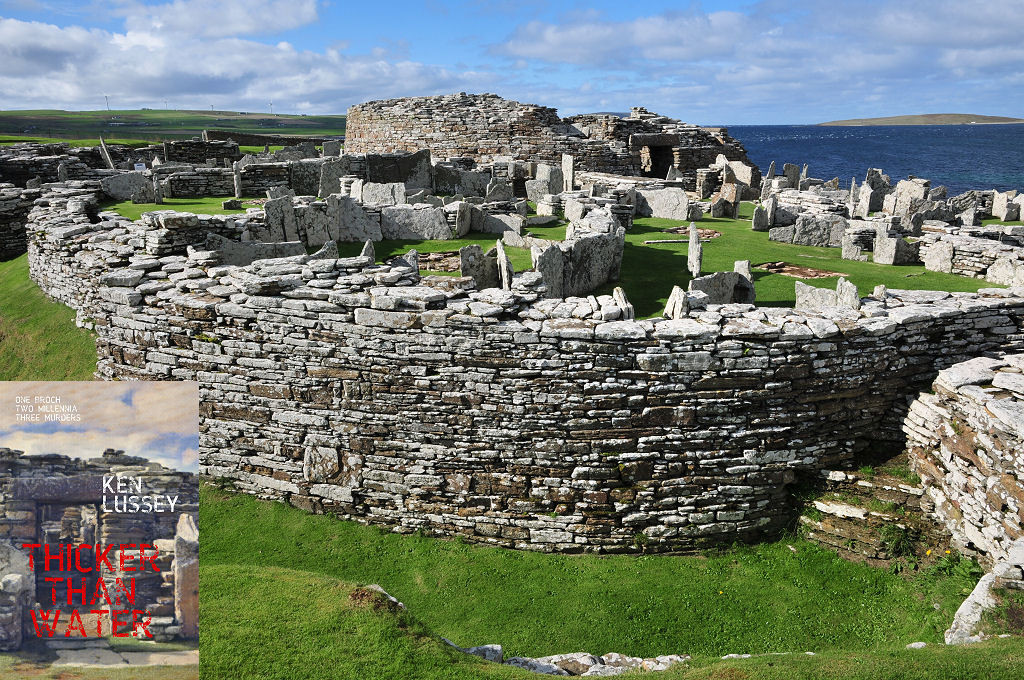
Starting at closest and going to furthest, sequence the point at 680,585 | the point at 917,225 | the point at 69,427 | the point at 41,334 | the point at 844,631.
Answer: the point at 69,427
the point at 844,631
the point at 680,585
the point at 41,334
the point at 917,225

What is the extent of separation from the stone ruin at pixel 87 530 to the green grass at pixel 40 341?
353 inches

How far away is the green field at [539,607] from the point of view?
5.56 metres

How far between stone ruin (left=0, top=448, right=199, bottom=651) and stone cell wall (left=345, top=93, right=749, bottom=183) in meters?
28.3

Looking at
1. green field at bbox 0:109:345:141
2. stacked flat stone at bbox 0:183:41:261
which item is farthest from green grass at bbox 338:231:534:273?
green field at bbox 0:109:345:141

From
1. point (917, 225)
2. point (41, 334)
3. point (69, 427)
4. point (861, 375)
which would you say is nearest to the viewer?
point (69, 427)

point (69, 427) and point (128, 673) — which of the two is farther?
point (69, 427)

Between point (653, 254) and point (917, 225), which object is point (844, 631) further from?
point (917, 225)

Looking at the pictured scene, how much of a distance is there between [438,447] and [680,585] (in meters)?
3.20

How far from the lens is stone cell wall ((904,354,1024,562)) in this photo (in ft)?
25.0

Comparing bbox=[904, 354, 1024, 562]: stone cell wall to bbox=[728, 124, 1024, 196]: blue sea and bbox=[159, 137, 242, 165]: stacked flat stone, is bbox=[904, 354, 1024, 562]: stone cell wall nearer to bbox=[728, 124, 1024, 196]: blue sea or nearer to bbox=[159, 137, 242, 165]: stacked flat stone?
bbox=[159, 137, 242, 165]: stacked flat stone

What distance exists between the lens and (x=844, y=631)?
7.61 meters

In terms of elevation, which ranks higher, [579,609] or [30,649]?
[30,649]

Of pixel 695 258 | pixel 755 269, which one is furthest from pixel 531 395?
pixel 755 269

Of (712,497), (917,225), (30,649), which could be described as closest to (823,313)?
(712,497)
